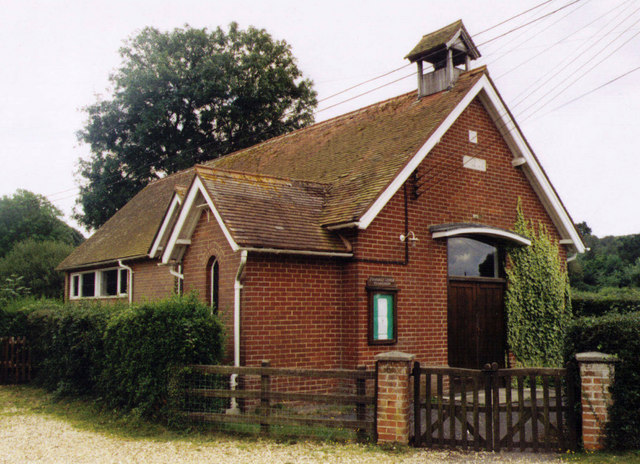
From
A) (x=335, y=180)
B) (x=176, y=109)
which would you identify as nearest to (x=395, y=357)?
(x=335, y=180)

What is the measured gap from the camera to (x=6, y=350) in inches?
597

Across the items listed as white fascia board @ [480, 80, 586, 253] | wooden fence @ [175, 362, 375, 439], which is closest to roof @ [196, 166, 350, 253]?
wooden fence @ [175, 362, 375, 439]

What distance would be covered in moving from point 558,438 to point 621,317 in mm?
1832

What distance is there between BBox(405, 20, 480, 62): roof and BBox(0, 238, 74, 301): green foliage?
23695 mm

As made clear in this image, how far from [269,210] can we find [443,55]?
21.8ft

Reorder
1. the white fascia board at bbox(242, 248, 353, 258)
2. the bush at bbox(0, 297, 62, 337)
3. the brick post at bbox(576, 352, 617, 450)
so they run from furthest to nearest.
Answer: the bush at bbox(0, 297, 62, 337)
the white fascia board at bbox(242, 248, 353, 258)
the brick post at bbox(576, 352, 617, 450)

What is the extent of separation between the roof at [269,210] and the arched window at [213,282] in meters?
1.41

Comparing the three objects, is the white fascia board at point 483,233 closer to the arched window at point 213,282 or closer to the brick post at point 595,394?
the arched window at point 213,282

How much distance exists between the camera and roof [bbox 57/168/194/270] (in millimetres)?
19441

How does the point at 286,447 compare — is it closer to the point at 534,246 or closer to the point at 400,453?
the point at 400,453

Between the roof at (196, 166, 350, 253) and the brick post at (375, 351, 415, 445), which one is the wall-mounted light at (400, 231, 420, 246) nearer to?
the roof at (196, 166, 350, 253)

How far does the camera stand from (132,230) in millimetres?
21594

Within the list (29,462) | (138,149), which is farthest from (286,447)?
(138,149)

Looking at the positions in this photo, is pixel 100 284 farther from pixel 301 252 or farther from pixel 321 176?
pixel 301 252
